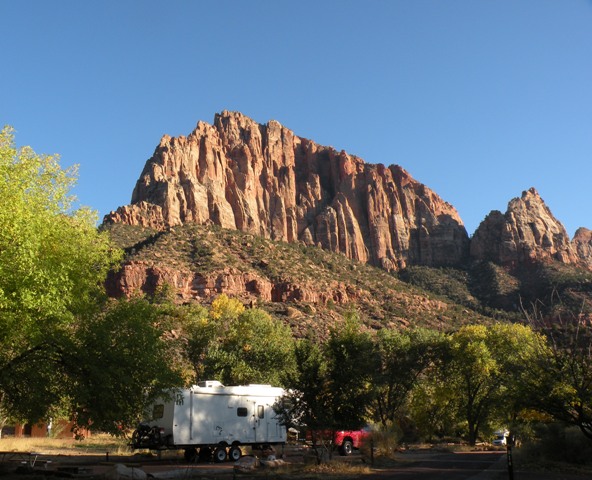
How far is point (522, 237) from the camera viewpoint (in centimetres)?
14312

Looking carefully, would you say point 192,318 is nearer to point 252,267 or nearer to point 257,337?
point 257,337

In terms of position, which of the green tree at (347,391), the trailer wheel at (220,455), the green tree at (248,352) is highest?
the green tree at (248,352)

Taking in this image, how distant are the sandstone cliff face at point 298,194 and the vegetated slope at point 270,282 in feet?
66.6

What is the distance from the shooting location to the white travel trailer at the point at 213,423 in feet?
75.4

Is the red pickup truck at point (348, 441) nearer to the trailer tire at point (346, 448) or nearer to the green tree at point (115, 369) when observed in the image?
the trailer tire at point (346, 448)

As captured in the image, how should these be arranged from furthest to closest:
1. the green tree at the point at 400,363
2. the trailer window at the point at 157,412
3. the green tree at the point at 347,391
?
the green tree at the point at 400,363 → the trailer window at the point at 157,412 → the green tree at the point at 347,391

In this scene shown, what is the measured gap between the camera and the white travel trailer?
2297 centimetres

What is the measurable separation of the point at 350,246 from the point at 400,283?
30.5 meters

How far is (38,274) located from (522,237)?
5798 inches

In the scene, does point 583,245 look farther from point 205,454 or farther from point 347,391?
point 205,454

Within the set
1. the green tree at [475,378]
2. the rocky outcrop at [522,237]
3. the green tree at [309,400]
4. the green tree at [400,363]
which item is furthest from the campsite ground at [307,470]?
the rocky outcrop at [522,237]

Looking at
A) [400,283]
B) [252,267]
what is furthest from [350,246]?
[252,267]

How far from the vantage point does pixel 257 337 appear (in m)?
50.0

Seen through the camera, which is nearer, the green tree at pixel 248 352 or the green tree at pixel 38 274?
the green tree at pixel 38 274
